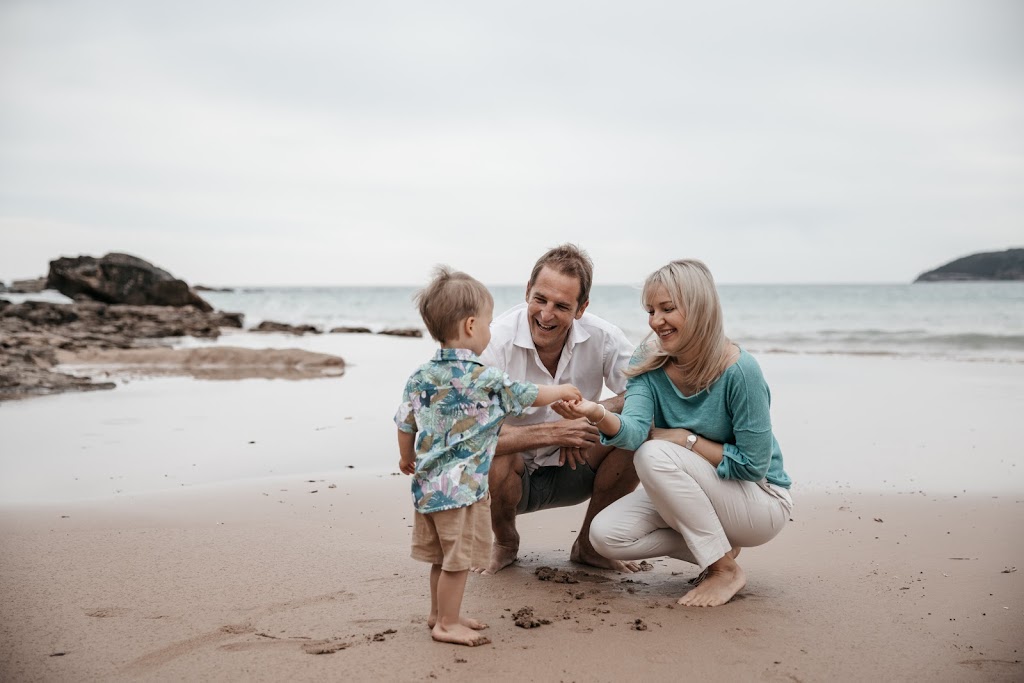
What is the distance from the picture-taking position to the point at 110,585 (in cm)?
352

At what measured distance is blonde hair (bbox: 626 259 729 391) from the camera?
3307 mm

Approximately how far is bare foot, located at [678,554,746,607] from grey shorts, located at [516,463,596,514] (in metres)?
0.78

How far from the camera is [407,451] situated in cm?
317

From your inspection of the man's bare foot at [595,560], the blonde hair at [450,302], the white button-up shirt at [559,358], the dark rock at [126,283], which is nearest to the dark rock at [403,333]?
the dark rock at [126,283]

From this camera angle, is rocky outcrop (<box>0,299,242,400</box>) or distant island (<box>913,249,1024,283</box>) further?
distant island (<box>913,249,1024,283</box>)

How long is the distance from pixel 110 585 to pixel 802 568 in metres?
3.15

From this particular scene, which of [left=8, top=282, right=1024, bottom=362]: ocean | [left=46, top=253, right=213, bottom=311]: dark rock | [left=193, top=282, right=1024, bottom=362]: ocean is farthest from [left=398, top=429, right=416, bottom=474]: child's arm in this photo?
[left=46, top=253, right=213, bottom=311]: dark rock

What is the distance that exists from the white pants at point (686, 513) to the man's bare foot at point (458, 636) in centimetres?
76

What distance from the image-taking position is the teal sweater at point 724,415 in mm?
3324

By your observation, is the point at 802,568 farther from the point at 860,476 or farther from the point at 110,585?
the point at 110,585

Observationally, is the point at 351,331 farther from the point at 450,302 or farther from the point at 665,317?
the point at 450,302

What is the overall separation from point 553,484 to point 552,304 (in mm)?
931

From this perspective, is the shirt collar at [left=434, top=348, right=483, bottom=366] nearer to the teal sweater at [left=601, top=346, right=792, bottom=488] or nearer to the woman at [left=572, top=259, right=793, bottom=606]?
the woman at [left=572, top=259, right=793, bottom=606]

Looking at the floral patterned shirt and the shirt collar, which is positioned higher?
the shirt collar
